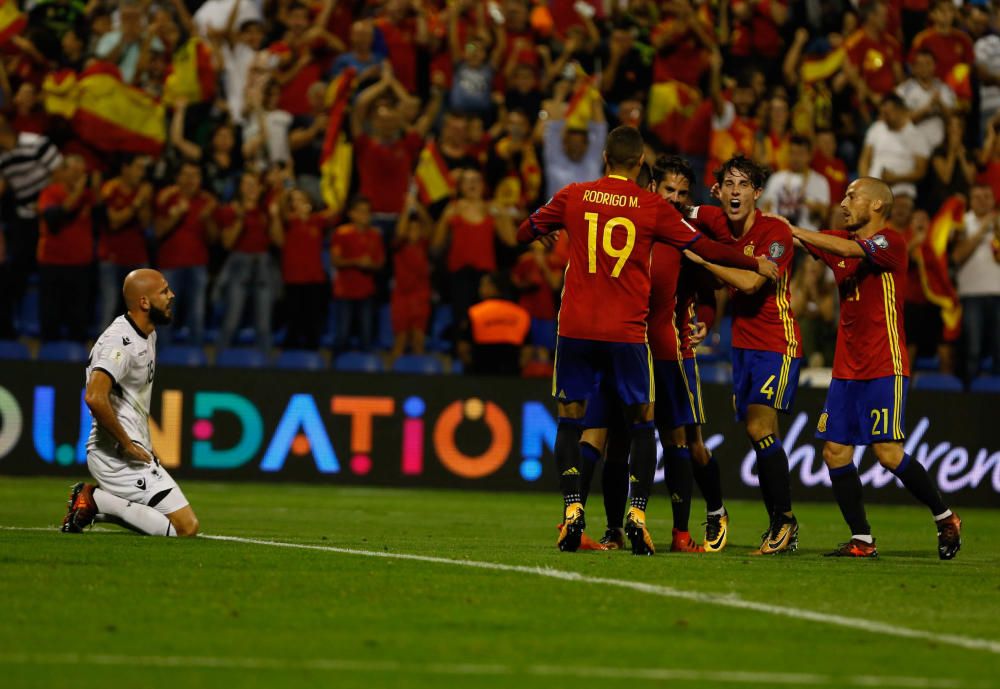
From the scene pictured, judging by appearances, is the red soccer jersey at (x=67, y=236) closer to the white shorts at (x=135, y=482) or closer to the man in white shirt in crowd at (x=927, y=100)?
the white shorts at (x=135, y=482)

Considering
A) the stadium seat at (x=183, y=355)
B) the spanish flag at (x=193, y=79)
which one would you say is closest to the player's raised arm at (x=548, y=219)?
the stadium seat at (x=183, y=355)

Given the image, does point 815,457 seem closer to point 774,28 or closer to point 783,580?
point 774,28

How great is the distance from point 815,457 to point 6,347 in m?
8.75

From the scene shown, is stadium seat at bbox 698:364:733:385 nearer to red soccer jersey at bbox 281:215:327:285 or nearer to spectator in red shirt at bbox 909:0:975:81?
red soccer jersey at bbox 281:215:327:285

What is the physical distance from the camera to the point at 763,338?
10.3m

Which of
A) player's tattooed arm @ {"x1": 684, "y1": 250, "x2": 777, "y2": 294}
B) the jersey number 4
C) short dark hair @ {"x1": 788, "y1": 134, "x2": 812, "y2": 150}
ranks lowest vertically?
player's tattooed arm @ {"x1": 684, "y1": 250, "x2": 777, "y2": 294}

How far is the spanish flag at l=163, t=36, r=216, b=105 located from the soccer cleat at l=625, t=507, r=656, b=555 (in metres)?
11.4

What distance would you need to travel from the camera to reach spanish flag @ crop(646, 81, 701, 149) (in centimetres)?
2009

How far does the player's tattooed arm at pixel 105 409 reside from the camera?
9.96 meters

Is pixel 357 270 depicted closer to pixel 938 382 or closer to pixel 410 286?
pixel 410 286

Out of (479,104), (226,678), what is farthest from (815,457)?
(226,678)

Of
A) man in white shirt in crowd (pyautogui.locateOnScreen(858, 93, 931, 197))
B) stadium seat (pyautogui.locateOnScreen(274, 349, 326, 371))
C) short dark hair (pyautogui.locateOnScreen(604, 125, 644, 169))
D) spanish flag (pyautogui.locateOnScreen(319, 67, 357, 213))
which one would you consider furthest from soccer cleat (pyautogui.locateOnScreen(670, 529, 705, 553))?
man in white shirt in crowd (pyautogui.locateOnScreen(858, 93, 931, 197))

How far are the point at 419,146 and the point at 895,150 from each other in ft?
18.9

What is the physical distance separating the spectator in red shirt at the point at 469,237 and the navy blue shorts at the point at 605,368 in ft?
26.9
